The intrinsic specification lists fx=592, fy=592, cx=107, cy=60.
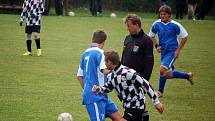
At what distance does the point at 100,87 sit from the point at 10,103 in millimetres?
3695

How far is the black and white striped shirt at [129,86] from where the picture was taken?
26.2 feet

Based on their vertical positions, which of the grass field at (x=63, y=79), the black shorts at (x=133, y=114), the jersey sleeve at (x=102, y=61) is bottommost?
the grass field at (x=63, y=79)

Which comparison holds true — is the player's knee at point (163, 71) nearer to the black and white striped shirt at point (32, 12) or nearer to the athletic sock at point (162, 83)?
the athletic sock at point (162, 83)

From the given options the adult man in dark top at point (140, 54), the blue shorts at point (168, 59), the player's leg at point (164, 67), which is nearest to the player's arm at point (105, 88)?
the adult man in dark top at point (140, 54)

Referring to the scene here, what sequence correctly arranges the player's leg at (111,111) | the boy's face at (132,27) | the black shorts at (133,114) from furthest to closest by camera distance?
the boy's face at (132,27), the player's leg at (111,111), the black shorts at (133,114)

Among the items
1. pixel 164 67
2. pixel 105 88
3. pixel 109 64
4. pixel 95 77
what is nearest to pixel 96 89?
pixel 105 88

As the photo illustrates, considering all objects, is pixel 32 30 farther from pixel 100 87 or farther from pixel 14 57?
pixel 100 87

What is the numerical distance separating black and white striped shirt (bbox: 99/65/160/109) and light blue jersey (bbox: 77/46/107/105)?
32cm

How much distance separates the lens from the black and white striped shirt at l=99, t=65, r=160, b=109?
26.2 feet

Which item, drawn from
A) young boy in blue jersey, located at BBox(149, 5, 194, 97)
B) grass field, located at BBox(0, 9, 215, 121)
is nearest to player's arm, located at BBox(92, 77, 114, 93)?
grass field, located at BBox(0, 9, 215, 121)

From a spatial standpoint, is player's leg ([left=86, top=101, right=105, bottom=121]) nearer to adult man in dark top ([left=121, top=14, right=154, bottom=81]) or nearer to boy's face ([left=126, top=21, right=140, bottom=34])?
adult man in dark top ([left=121, top=14, right=154, bottom=81])

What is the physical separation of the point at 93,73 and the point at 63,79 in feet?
19.6

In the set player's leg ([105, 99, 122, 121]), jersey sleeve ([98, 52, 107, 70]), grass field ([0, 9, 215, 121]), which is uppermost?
jersey sleeve ([98, 52, 107, 70])

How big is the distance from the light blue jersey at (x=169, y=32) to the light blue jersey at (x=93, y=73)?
4375mm
